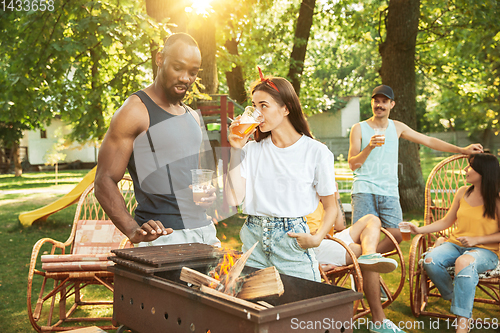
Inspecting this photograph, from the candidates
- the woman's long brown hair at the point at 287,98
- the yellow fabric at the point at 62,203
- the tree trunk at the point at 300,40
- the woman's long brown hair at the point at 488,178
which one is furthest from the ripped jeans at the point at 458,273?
the tree trunk at the point at 300,40

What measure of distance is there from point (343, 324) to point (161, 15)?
5027mm

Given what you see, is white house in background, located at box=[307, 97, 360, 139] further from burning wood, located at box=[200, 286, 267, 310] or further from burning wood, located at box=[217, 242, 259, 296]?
burning wood, located at box=[200, 286, 267, 310]

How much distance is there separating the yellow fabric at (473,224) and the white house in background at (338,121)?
3214cm

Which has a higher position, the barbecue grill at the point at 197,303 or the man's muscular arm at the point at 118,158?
the man's muscular arm at the point at 118,158

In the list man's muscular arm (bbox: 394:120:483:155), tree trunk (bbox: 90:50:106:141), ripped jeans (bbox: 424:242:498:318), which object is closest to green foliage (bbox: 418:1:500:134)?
man's muscular arm (bbox: 394:120:483:155)

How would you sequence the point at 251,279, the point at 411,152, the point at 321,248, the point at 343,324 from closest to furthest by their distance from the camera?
the point at 343,324 → the point at 251,279 → the point at 321,248 → the point at 411,152

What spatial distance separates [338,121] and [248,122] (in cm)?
3472

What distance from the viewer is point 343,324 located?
1.66 metres

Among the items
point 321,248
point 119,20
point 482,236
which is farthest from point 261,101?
point 119,20

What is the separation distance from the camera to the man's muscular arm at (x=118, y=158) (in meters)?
2.14

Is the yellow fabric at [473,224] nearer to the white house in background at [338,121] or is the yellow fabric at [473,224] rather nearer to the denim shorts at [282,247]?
the denim shorts at [282,247]

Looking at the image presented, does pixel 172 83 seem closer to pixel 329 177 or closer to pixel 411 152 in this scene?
pixel 329 177

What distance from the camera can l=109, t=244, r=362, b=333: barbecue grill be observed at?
4.85ft

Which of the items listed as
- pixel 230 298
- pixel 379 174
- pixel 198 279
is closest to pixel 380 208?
pixel 379 174
